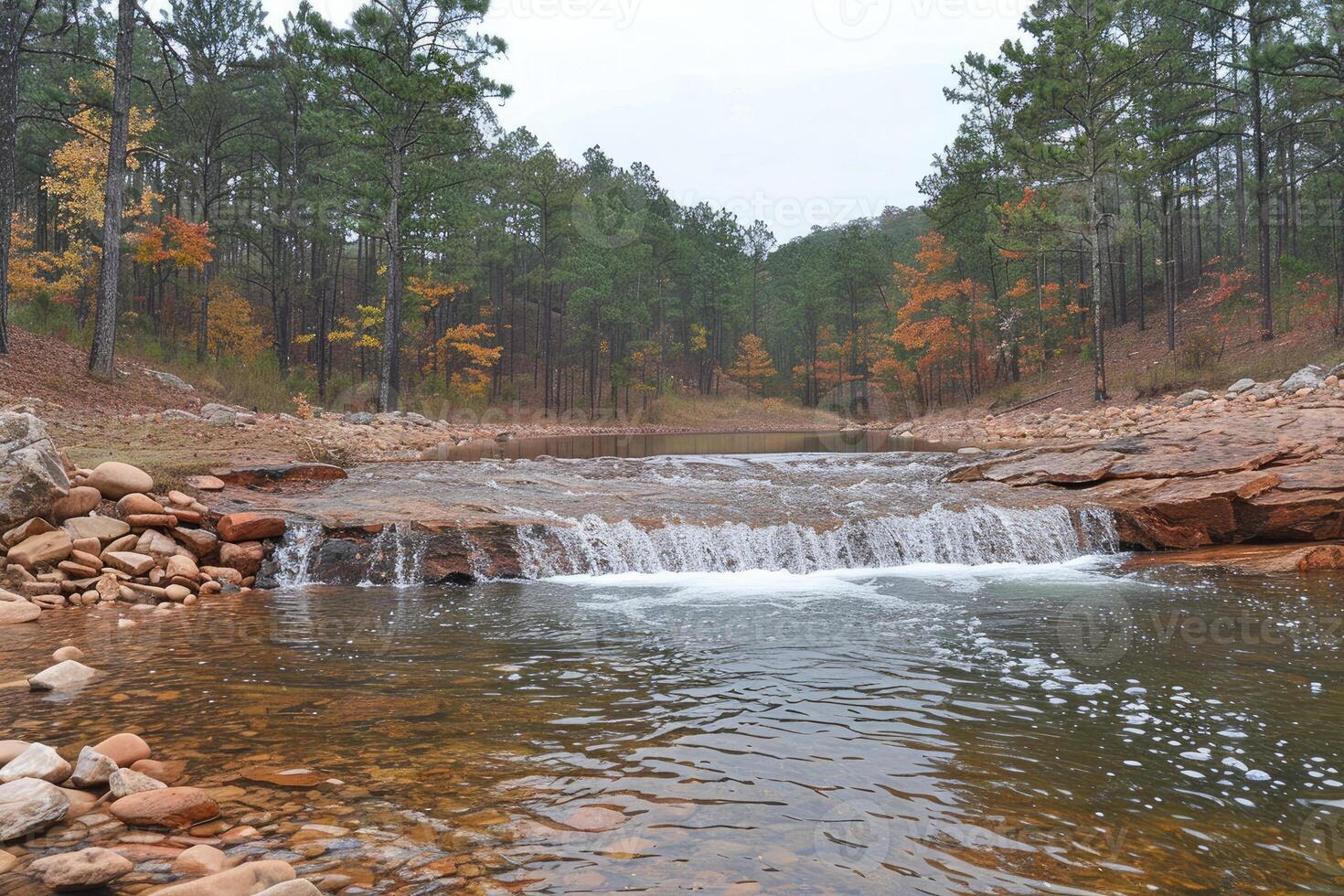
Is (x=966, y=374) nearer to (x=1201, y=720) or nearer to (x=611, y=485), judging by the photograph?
(x=611, y=485)

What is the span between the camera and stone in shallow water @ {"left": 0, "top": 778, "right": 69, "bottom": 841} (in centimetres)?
309

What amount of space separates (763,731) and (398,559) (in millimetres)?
6603

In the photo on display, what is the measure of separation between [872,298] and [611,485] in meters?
45.5

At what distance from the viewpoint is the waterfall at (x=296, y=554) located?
372 inches

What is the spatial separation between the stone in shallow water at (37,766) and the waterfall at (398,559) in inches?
232

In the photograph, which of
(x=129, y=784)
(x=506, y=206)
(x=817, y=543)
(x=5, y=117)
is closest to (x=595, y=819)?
(x=129, y=784)

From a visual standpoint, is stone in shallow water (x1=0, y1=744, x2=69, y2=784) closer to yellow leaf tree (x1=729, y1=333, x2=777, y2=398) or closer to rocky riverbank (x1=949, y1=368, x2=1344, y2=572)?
rocky riverbank (x1=949, y1=368, x2=1344, y2=572)

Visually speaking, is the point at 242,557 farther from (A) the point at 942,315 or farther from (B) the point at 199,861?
(A) the point at 942,315

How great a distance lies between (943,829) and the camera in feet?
11.1

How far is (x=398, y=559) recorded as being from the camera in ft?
32.2

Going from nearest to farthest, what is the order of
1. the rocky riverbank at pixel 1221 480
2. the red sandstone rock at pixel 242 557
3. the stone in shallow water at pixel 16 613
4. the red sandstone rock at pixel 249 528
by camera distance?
the stone in shallow water at pixel 16 613 → the red sandstone rock at pixel 242 557 → the red sandstone rock at pixel 249 528 → the rocky riverbank at pixel 1221 480

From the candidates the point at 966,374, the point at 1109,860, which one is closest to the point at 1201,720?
the point at 1109,860

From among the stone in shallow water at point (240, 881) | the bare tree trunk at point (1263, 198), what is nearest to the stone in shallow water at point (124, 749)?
the stone in shallow water at point (240, 881)

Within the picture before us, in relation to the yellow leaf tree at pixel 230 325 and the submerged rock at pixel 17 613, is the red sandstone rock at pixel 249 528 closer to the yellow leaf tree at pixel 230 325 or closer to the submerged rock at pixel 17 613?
the submerged rock at pixel 17 613
